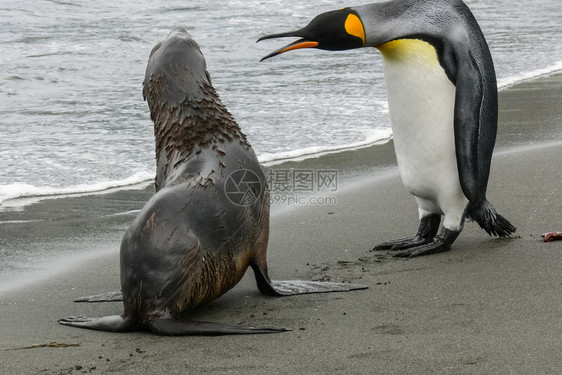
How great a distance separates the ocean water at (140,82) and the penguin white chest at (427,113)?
10.4ft

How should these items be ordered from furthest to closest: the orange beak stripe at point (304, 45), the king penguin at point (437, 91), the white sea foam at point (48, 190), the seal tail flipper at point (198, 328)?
1. the white sea foam at point (48, 190)
2. the king penguin at point (437, 91)
3. the orange beak stripe at point (304, 45)
4. the seal tail flipper at point (198, 328)

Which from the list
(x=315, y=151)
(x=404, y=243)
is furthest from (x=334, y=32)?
(x=315, y=151)

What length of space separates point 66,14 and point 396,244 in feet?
57.8

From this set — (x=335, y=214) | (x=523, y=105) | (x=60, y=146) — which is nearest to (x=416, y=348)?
(x=335, y=214)

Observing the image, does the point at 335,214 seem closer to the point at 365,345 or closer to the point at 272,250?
the point at 272,250

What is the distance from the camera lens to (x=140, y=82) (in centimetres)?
1328

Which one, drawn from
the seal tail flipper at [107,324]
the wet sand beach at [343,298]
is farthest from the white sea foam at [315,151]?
the seal tail flipper at [107,324]

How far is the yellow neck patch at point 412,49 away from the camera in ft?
17.7

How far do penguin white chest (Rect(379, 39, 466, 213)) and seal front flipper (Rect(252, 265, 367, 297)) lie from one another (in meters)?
1.16

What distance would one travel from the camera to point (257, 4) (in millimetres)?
23625

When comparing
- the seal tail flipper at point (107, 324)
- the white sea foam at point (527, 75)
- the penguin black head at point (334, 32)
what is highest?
the penguin black head at point (334, 32)

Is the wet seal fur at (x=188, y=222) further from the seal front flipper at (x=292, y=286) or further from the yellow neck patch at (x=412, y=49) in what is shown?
the yellow neck patch at (x=412, y=49)

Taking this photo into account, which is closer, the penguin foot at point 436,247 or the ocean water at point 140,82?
the penguin foot at point 436,247

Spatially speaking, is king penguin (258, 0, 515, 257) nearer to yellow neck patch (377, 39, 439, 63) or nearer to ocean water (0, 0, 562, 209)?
yellow neck patch (377, 39, 439, 63)
